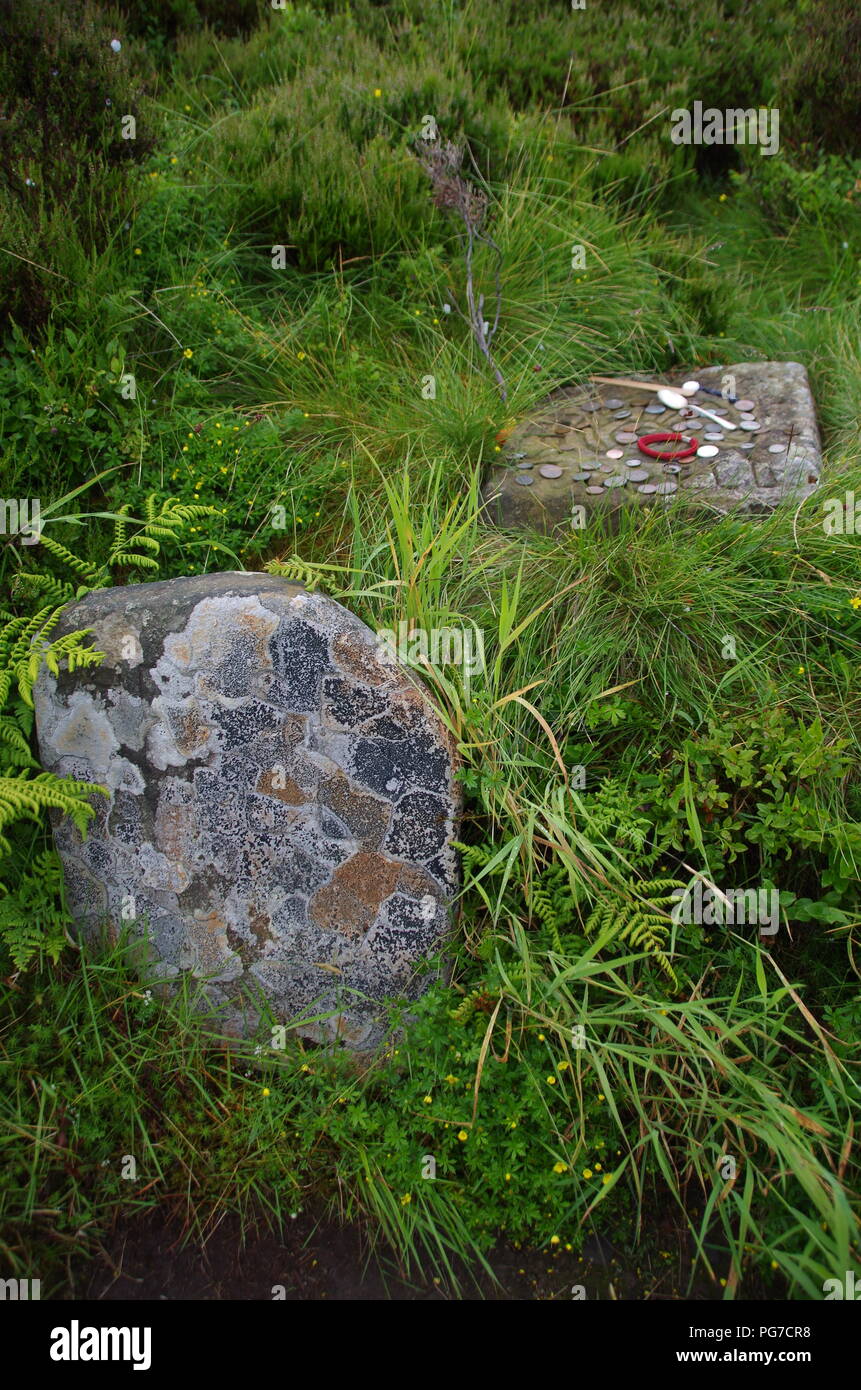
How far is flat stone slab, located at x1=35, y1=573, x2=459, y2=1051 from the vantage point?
2.69m

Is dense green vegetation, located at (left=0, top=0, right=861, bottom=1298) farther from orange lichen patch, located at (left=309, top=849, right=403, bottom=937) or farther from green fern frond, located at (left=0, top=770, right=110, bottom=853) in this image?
orange lichen patch, located at (left=309, top=849, right=403, bottom=937)

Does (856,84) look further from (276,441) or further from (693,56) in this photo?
(276,441)

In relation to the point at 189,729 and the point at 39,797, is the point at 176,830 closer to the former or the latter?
the point at 189,729

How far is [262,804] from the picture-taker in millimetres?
2715

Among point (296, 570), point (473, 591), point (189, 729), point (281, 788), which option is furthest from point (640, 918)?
point (296, 570)

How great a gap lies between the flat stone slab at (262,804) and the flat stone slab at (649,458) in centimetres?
111

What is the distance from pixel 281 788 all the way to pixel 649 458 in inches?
78.1

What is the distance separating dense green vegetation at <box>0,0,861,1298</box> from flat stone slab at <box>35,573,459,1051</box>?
0.43 ft

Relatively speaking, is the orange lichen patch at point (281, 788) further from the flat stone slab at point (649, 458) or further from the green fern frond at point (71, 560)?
the flat stone slab at point (649, 458)

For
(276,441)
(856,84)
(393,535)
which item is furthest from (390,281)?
(856,84)

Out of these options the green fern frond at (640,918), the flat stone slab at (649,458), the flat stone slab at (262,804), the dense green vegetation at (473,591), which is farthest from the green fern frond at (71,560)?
the green fern frond at (640,918)

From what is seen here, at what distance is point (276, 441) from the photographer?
3.49m

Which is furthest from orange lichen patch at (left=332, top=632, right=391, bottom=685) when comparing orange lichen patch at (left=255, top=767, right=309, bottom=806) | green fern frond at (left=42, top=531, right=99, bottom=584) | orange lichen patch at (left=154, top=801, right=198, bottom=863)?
green fern frond at (left=42, top=531, right=99, bottom=584)

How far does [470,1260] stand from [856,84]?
5.53m
